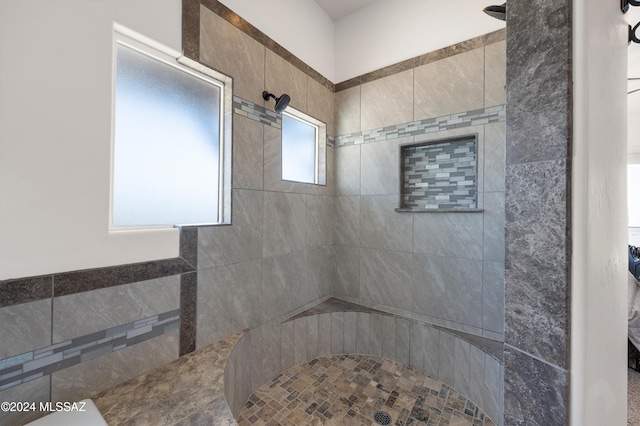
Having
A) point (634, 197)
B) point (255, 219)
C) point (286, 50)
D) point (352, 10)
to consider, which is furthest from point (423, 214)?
point (634, 197)

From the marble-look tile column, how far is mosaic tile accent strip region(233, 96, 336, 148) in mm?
1663

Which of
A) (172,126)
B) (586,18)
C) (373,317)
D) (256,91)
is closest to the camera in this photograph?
(586,18)

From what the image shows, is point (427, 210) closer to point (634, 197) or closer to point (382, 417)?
point (382, 417)

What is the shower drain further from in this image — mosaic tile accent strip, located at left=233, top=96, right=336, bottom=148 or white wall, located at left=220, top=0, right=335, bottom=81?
white wall, located at left=220, top=0, right=335, bottom=81

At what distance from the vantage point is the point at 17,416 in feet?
3.51

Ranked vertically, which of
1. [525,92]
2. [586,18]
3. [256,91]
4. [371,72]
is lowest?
[525,92]

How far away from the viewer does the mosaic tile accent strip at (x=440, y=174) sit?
7.26ft

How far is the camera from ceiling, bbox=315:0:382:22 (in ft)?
8.79

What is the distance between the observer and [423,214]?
7.83ft

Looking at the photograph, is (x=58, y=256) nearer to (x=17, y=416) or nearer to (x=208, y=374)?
(x=17, y=416)

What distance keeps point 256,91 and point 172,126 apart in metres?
0.72

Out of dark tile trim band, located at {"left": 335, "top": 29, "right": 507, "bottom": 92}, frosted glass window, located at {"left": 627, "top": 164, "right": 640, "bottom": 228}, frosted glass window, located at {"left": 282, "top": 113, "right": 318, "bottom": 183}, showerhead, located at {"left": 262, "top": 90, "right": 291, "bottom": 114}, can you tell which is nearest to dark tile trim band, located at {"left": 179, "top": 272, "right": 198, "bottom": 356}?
frosted glass window, located at {"left": 282, "top": 113, "right": 318, "bottom": 183}

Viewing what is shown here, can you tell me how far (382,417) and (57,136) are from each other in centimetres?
238

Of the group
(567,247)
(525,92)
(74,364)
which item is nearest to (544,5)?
(525,92)
